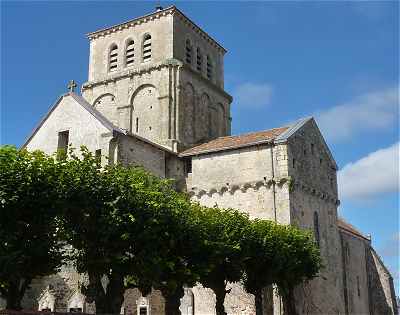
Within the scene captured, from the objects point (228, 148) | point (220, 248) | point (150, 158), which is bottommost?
point (220, 248)

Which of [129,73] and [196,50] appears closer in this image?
[129,73]

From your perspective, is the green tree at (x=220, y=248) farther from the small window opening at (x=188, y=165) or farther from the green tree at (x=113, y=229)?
the small window opening at (x=188, y=165)

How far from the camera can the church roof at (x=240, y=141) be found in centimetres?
2867

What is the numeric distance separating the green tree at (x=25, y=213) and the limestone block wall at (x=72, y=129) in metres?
10.0

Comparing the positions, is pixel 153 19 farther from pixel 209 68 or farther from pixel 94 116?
pixel 94 116

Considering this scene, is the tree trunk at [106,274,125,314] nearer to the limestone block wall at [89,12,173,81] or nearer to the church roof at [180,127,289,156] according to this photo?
the church roof at [180,127,289,156]

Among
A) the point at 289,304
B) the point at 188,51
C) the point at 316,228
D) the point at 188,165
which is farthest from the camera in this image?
the point at 188,51

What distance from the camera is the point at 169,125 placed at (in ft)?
109

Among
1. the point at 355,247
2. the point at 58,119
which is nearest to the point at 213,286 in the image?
the point at 58,119

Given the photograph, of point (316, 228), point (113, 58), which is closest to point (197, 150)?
point (316, 228)

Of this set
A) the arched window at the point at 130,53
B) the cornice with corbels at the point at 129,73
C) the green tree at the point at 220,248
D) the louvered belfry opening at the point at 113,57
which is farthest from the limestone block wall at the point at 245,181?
the louvered belfry opening at the point at 113,57

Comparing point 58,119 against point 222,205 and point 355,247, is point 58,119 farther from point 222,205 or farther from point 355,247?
point 355,247

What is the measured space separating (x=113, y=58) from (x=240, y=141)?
13.7 metres

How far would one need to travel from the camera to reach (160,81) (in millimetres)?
34625
